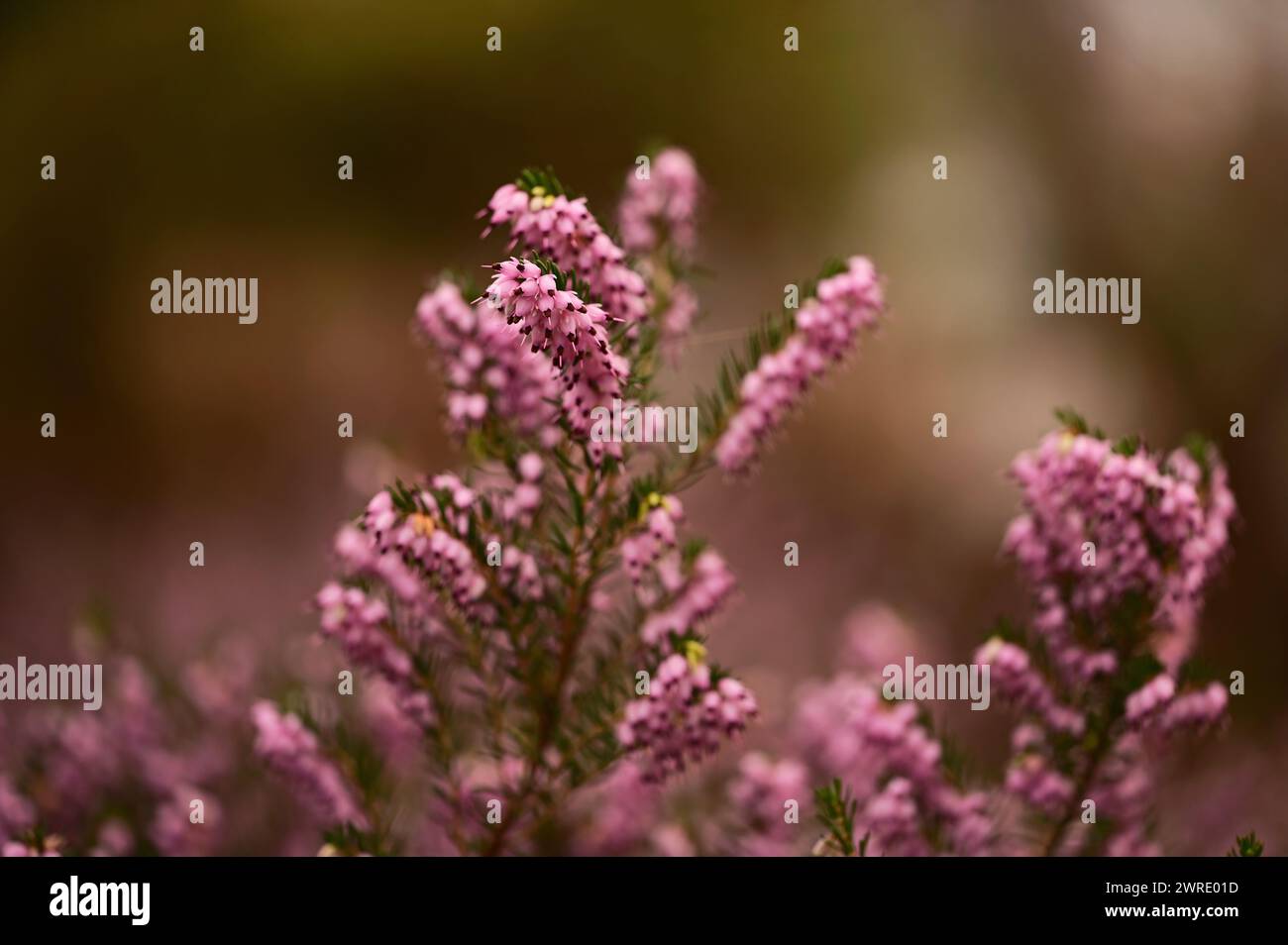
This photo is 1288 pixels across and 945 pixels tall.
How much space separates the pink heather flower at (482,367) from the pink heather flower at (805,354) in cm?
25

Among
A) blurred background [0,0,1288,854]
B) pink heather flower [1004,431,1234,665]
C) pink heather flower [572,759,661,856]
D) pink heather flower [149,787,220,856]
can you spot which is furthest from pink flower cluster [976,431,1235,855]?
blurred background [0,0,1288,854]

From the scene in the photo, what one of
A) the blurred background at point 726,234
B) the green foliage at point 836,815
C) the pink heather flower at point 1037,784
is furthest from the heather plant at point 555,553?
the blurred background at point 726,234

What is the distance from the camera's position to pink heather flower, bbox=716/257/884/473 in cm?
141

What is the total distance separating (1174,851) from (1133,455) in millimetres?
990

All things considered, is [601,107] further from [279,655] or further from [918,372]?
[279,655]

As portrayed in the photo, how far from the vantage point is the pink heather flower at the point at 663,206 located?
1637 mm

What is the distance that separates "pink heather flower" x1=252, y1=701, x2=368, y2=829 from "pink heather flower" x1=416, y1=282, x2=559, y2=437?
475 millimetres

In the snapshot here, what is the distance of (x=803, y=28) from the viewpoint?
371 centimetres

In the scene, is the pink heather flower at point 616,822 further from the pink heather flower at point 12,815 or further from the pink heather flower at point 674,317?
the pink heather flower at point 12,815

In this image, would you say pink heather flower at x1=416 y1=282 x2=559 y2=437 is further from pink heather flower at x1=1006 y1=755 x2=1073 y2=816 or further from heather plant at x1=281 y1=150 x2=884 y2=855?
pink heather flower at x1=1006 y1=755 x2=1073 y2=816

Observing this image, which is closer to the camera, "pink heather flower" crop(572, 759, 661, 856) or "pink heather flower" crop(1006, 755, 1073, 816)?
"pink heather flower" crop(1006, 755, 1073, 816)

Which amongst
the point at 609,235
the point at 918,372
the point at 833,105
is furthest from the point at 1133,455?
the point at 833,105

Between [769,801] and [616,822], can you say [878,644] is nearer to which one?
[769,801]

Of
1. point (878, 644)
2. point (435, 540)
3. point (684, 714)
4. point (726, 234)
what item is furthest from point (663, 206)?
point (726, 234)
